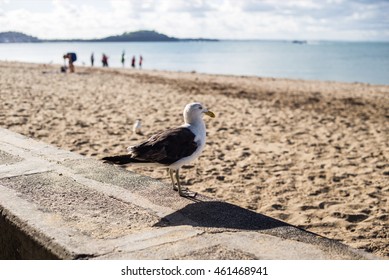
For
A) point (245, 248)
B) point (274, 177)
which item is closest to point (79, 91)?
point (274, 177)

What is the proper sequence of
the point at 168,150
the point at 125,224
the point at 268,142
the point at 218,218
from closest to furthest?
1. the point at 125,224
2. the point at 218,218
3. the point at 168,150
4. the point at 268,142

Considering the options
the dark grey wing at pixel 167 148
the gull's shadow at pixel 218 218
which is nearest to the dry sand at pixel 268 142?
the gull's shadow at pixel 218 218

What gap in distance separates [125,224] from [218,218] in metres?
0.60

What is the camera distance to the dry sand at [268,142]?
15.9 feet

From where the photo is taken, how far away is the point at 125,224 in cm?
253

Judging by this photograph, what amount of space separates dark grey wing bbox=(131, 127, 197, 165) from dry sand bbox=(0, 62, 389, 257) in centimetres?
179

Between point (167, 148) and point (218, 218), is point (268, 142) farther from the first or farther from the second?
point (218, 218)

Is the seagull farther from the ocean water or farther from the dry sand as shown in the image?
the ocean water

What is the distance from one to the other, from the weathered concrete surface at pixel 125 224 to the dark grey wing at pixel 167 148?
21cm

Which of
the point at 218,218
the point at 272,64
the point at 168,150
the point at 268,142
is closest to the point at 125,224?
the point at 218,218

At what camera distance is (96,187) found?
3109 mm

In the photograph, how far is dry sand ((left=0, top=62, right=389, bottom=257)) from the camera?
4832 millimetres
